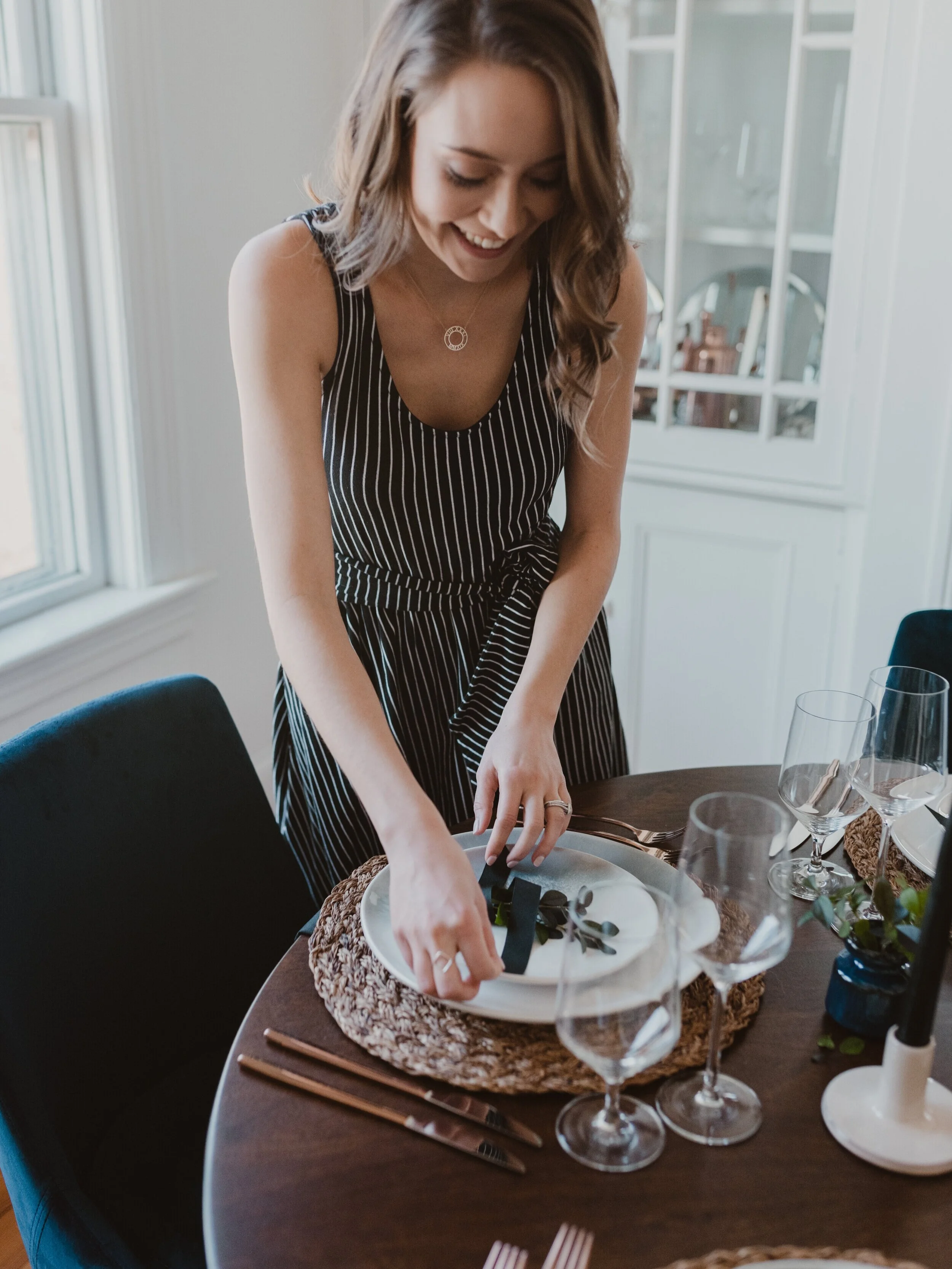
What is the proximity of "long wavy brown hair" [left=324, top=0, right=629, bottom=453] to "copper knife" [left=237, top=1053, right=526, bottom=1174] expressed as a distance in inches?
33.6

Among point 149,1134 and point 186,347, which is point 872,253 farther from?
point 149,1134

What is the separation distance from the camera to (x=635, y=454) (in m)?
2.90

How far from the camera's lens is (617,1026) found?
2.73 feet

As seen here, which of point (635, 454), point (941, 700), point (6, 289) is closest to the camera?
point (941, 700)

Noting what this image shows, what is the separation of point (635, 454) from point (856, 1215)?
2.25 m

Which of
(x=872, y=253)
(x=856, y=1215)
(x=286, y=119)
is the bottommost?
(x=856, y=1215)

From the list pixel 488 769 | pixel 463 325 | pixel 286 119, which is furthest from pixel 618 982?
pixel 286 119

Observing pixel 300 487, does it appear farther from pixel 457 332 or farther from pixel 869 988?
pixel 869 988

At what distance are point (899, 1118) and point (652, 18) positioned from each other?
2486 millimetres

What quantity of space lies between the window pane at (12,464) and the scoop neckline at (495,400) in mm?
1102

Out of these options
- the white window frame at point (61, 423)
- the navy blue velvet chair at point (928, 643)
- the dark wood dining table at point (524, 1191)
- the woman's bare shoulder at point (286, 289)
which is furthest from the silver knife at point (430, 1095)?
the white window frame at point (61, 423)

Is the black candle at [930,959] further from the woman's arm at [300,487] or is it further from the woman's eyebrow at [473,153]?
the woman's eyebrow at [473,153]

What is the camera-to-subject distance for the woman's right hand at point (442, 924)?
96cm

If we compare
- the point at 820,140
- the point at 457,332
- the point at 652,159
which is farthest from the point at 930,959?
the point at 652,159
